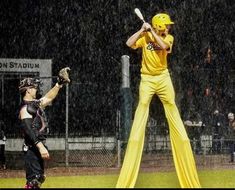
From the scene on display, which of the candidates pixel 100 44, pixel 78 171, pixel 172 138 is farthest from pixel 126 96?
pixel 100 44

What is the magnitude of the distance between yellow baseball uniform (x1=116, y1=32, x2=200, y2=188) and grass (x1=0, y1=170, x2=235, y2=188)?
8.40 ft

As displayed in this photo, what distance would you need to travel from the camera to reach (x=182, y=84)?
974 inches

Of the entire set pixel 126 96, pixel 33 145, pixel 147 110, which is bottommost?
pixel 33 145

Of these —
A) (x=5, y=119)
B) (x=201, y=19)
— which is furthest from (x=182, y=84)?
(x=5, y=119)

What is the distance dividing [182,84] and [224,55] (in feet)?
19.2

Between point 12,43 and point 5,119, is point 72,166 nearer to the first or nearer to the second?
point 5,119

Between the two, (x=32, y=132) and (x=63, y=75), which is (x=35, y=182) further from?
(x=63, y=75)

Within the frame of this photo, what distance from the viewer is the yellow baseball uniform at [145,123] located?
10.3 m

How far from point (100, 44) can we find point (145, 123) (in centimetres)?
1899

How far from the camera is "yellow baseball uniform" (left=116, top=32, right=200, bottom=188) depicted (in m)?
10.3

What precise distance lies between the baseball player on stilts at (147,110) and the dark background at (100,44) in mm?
15374

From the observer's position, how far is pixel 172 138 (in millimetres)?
10375

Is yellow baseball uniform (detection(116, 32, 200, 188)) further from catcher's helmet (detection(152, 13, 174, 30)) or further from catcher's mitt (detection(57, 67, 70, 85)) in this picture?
catcher's mitt (detection(57, 67, 70, 85))

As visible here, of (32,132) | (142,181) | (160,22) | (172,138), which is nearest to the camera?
(32,132)
